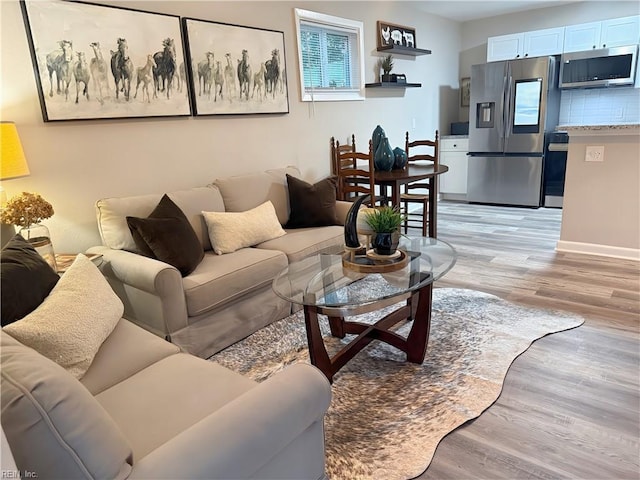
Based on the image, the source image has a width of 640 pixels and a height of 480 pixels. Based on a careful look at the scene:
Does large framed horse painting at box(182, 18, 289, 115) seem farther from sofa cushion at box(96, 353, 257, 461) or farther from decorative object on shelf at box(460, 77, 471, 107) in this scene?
decorative object on shelf at box(460, 77, 471, 107)

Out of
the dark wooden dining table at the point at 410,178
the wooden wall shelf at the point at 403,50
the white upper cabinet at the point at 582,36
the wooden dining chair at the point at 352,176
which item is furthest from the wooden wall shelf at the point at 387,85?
the white upper cabinet at the point at 582,36

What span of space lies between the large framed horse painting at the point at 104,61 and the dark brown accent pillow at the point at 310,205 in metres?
1.03

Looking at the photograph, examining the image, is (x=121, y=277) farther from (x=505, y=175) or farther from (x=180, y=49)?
(x=505, y=175)

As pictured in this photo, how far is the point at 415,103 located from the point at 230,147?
3241 mm

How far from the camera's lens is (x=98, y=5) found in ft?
8.91

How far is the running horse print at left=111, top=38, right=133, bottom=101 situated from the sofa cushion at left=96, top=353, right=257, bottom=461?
6.65ft

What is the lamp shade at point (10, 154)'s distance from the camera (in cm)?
212

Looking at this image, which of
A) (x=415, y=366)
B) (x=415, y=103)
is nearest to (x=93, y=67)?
(x=415, y=366)

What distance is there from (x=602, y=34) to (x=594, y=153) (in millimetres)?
2709

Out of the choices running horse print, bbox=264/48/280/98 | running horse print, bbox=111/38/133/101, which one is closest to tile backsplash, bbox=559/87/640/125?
running horse print, bbox=264/48/280/98

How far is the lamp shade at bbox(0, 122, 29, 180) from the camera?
2.12 meters

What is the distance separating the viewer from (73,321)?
61.1 inches

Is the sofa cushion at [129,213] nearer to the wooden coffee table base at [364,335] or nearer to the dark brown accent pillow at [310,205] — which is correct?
the dark brown accent pillow at [310,205]

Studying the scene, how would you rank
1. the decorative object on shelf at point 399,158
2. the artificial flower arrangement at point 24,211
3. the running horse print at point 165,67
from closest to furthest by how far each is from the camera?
the artificial flower arrangement at point 24,211
the running horse print at point 165,67
the decorative object on shelf at point 399,158
